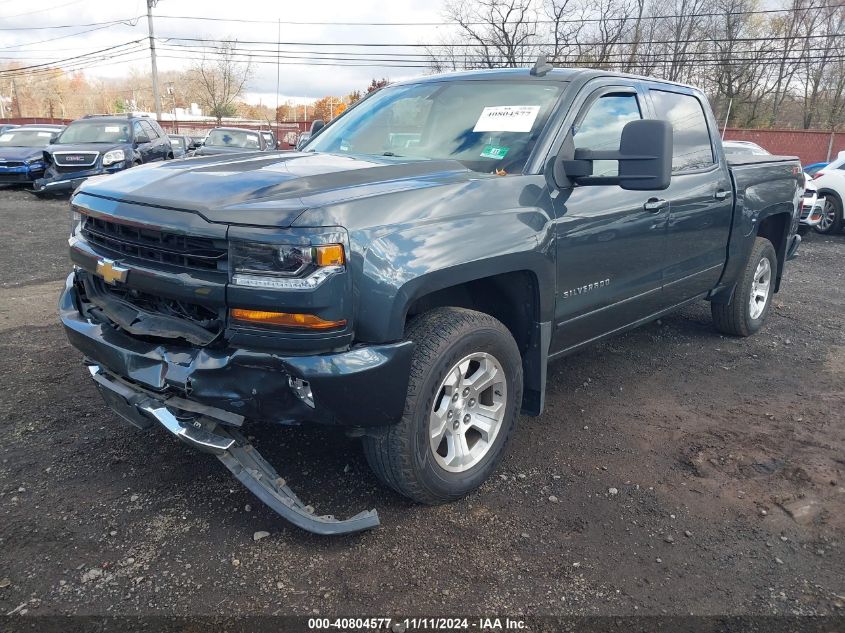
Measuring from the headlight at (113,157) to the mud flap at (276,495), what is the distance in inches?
460

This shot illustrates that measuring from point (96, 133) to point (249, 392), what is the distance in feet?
44.8

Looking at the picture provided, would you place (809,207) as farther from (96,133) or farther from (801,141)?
(801,141)

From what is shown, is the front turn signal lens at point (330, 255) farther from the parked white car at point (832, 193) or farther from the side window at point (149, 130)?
the side window at point (149, 130)

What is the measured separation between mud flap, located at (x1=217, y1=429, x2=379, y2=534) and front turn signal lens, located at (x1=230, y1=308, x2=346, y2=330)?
591mm

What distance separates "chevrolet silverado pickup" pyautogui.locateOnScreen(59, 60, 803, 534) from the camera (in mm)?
2311

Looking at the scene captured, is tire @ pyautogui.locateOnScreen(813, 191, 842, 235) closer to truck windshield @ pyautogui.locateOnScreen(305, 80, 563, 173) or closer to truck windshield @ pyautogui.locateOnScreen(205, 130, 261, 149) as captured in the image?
truck windshield @ pyautogui.locateOnScreen(305, 80, 563, 173)

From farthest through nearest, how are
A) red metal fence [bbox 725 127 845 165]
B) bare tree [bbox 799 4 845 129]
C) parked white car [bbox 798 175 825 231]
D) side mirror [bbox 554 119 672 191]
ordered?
bare tree [bbox 799 4 845 129], red metal fence [bbox 725 127 845 165], parked white car [bbox 798 175 825 231], side mirror [bbox 554 119 672 191]

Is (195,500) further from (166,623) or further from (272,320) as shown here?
(272,320)

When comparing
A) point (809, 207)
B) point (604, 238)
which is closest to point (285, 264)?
point (604, 238)

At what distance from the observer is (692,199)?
4117 millimetres

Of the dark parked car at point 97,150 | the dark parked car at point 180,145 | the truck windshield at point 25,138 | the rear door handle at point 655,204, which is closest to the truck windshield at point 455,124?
the rear door handle at point 655,204

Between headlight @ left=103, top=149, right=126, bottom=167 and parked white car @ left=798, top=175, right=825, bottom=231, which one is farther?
headlight @ left=103, top=149, right=126, bottom=167

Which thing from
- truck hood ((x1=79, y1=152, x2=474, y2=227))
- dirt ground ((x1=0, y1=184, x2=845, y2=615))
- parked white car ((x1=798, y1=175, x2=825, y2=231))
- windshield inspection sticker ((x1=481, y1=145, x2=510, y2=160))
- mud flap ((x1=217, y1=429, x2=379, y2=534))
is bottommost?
dirt ground ((x1=0, y1=184, x2=845, y2=615))

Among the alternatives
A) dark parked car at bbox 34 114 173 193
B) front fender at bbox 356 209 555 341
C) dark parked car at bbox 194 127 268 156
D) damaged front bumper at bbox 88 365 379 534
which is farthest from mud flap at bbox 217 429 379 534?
dark parked car at bbox 194 127 268 156
